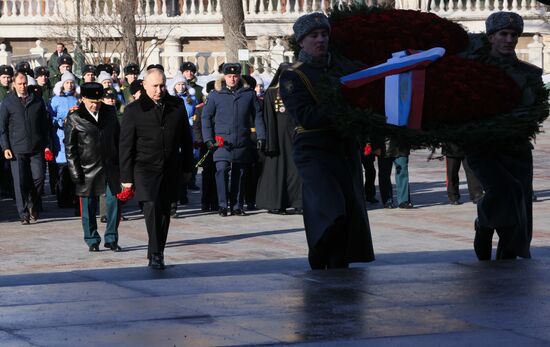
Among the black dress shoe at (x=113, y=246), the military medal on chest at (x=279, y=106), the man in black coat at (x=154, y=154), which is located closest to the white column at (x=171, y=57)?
the military medal on chest at (x=279, y=106)

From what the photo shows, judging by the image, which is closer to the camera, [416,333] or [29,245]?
[416,333]

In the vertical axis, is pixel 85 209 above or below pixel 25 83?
below

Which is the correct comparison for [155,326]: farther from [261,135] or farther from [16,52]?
[16,52]

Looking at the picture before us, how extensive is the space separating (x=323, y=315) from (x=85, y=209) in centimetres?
737

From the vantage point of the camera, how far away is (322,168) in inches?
414

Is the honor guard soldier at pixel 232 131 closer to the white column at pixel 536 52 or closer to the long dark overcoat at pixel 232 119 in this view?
the long dark overcoat at pixel 232 119

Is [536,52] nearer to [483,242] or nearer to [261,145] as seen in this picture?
[261,145]

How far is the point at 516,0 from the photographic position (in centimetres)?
4394

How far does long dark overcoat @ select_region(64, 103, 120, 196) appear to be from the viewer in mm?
15633

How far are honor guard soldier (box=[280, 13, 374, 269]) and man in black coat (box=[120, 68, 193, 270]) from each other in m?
2.86

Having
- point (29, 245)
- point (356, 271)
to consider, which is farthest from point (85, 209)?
point (356, 271)

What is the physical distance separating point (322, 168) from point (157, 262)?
3.25m

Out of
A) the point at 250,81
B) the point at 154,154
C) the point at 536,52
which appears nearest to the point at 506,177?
the point at 154,154

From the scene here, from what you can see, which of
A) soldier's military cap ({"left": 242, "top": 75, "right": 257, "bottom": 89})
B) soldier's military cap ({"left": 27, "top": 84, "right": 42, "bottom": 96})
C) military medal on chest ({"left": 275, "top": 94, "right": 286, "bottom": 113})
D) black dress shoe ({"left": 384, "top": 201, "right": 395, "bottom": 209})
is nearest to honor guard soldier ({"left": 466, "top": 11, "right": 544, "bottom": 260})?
military medal on chest ({"left": 275, "top": 94, "right": 286, "bottom": 113})
